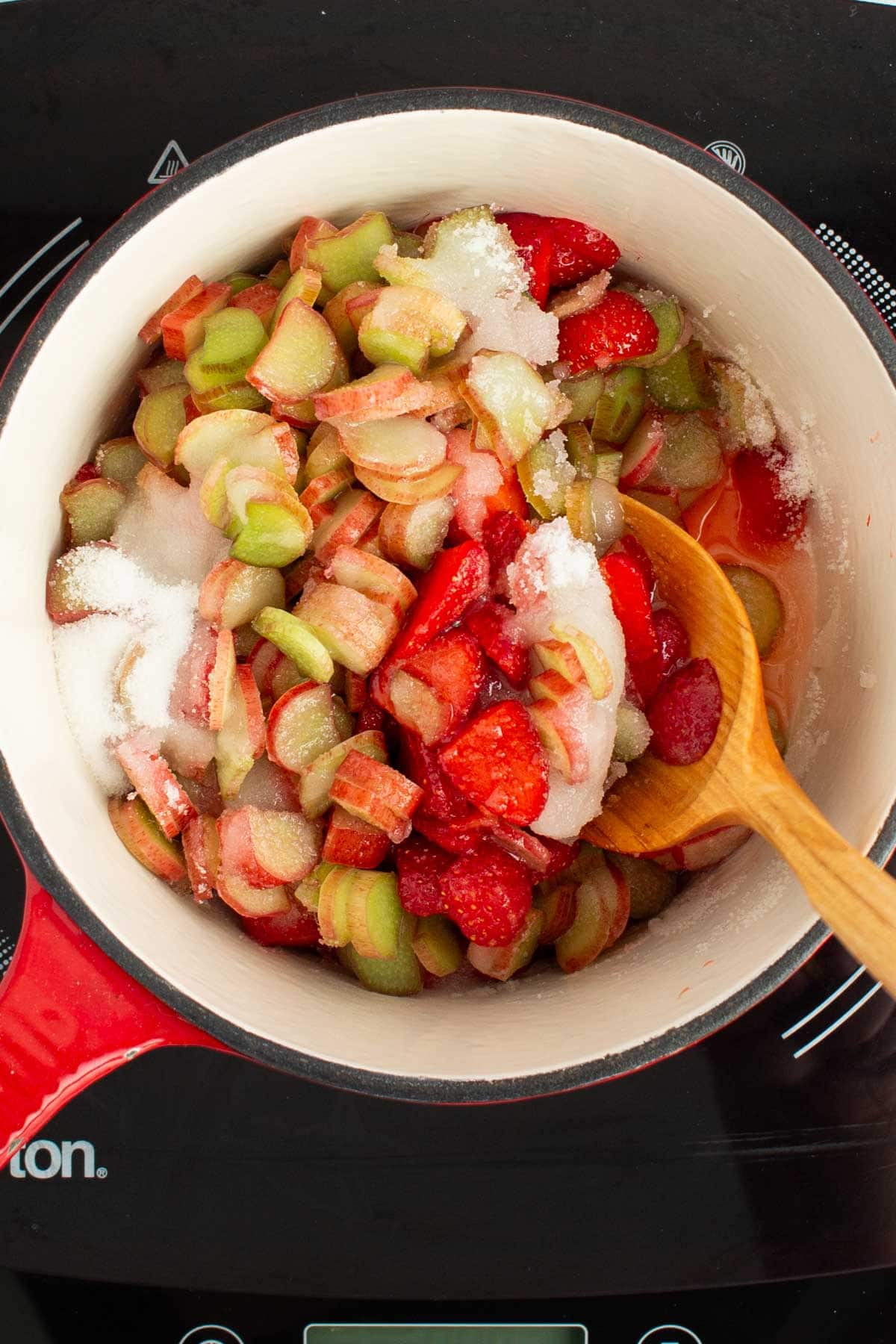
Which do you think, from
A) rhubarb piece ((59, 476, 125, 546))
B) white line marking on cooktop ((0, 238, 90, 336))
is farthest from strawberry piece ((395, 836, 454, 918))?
white line marking on cooktop ((0, 238, 90, 336))

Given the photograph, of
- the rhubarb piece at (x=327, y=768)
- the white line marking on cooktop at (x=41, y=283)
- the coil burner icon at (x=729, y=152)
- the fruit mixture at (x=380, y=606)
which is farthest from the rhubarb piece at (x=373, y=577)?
the coil burner icon at (x=729, y=152)

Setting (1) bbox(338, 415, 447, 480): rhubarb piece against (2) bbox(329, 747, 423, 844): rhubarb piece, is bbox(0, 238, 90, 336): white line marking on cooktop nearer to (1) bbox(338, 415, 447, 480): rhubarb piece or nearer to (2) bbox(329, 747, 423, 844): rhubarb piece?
(1) bbox(338, 415, 447, 480): rhubarb piece

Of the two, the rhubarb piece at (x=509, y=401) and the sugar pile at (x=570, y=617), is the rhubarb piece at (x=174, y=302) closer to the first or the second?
the rhubarb piece at (x=509, y=401)

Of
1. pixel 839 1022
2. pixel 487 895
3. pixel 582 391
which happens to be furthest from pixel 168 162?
pixel 839 1022

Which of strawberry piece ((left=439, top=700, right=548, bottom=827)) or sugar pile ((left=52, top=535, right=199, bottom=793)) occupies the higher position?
sugar pile ((left=52, top=535, right=199, bottom=793))

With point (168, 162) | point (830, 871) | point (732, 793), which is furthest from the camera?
point (168, 162)

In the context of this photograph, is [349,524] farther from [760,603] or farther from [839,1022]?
[839,1022]

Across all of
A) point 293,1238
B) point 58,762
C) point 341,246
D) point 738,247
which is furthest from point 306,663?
point 293,1238
